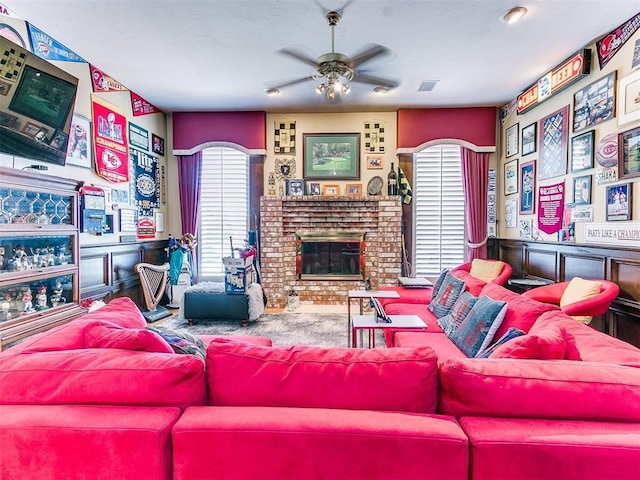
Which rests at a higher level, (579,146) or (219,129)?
(219,129)

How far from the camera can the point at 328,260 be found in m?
5.33

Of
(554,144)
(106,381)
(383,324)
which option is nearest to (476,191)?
(554,144)

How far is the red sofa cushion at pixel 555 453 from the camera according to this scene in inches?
38.3

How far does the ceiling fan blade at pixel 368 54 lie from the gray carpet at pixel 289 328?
2.89 metres

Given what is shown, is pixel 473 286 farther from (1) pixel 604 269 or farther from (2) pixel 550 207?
(2) pixel 550 207

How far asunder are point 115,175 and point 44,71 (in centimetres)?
139

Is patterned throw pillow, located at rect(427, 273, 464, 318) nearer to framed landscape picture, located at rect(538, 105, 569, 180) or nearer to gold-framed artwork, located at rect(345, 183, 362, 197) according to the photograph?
framed landscape picture, located at rect(538, 105, 569, 180)

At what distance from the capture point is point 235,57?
3.55 m

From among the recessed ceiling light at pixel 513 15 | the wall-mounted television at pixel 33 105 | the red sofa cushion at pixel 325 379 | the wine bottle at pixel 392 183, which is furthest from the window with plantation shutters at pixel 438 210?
the wall-mounted television at pixel 33 105

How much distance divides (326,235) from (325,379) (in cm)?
410

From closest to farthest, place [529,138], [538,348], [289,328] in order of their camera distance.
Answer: [538,348]
[289,328]
[529,138]

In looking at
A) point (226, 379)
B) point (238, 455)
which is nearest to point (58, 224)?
point (226, 379)

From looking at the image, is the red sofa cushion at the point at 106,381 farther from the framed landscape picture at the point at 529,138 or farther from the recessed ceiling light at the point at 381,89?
the framed landscape picture at the point at 529,138

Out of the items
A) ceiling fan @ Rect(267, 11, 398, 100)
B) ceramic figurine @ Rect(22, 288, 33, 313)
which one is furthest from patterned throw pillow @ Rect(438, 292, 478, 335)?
ceramic figurine @ Rect(22, 288, 33, 313)
